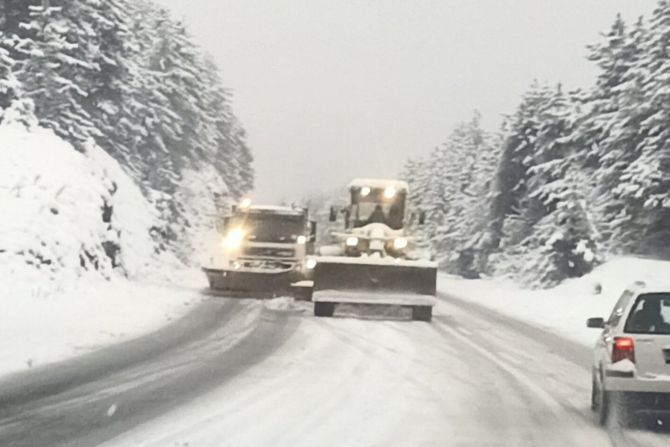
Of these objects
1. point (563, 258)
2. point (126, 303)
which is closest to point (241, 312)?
point (126, 303)

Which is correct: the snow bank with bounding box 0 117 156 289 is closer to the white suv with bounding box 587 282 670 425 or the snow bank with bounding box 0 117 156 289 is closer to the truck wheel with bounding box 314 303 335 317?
the truck wheel with bounding box 314 303 335 317

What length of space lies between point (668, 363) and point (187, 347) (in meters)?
8.54

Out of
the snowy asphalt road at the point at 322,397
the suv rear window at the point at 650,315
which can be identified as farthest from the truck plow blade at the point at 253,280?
the suv rear window at the point at 650,315

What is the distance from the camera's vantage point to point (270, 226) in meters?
29.1

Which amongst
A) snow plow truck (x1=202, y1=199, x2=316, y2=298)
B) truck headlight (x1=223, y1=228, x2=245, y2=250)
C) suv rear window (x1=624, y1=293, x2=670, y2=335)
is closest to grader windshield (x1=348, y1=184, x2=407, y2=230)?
snow plow truck (x1=202, y1=199, x2=316, y2=298)

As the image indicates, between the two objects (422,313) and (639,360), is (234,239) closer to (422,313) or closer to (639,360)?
(422,313)

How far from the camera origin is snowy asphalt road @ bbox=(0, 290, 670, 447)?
8.91 metres

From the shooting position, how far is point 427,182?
10000 centimetres

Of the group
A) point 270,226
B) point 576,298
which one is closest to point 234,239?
point 270,226

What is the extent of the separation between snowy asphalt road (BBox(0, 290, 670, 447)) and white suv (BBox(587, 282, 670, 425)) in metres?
0.32

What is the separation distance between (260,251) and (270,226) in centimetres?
107

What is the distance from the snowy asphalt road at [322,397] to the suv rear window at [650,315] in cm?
101

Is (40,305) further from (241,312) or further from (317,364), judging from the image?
(317,364)

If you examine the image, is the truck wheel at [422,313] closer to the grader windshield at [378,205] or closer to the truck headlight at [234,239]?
the grader windshield at [378,205]
